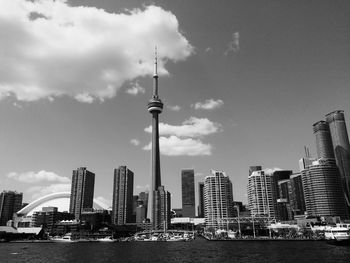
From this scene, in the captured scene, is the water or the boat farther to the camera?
the boat

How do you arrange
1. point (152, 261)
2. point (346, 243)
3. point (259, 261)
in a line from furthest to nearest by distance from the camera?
point (346, 243)
point (152, 261)
point (259, 261)

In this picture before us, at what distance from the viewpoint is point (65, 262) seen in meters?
104

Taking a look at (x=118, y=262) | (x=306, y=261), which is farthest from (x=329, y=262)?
(x=118, y=262)

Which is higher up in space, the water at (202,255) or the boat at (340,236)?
the boat at (340,236)

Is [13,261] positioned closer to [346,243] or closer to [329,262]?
[329,262]

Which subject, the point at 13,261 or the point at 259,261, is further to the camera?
the point at 13,261

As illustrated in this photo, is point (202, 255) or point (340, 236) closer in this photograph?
point (202, 255)

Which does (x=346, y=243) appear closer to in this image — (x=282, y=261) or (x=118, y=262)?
(x=282, y=261)

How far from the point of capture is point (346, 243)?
488 ft

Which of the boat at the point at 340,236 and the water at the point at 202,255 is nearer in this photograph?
the water at the point at 202,255

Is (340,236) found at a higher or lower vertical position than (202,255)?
higher

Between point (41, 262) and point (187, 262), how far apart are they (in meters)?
45.9

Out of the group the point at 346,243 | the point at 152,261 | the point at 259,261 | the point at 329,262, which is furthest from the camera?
the point at 346,243

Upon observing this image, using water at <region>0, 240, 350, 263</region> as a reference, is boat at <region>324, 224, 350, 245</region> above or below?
above
